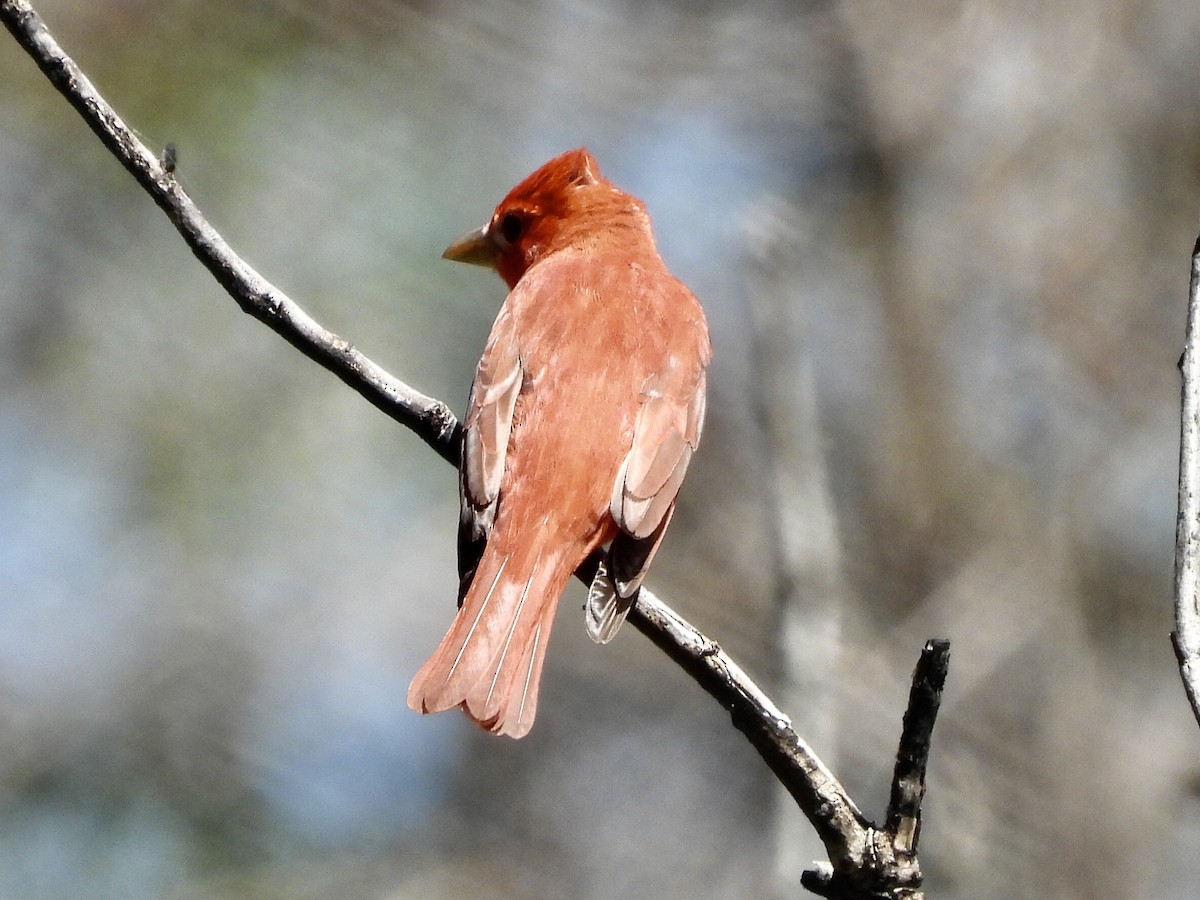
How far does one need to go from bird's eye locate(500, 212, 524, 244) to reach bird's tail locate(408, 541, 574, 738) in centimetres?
180

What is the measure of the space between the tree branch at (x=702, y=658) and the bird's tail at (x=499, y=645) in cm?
24

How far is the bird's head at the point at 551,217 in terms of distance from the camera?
487cm

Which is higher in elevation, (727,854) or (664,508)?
(727,854)

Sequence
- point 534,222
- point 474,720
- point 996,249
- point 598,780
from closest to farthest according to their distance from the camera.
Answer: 1. point 474,720
2. point 534,222
3. point 598,780
4. point 996,249

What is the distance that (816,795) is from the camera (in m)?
2.88

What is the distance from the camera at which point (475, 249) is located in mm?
5152

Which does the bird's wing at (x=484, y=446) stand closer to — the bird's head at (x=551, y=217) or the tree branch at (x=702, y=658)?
the tree branch at (x=702, y=658)

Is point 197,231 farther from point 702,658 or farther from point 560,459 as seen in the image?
point 702,658

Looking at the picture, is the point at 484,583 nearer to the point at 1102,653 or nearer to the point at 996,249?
the point at 1102,653

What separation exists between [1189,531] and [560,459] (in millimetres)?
1582

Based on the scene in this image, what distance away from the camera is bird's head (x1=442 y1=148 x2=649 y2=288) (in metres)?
4.87

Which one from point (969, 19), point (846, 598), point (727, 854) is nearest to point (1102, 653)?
point (846, 598)

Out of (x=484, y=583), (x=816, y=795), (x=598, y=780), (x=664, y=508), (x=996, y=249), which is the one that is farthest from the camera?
(x=996, y=249)

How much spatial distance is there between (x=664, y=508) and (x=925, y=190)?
629 centimetres
